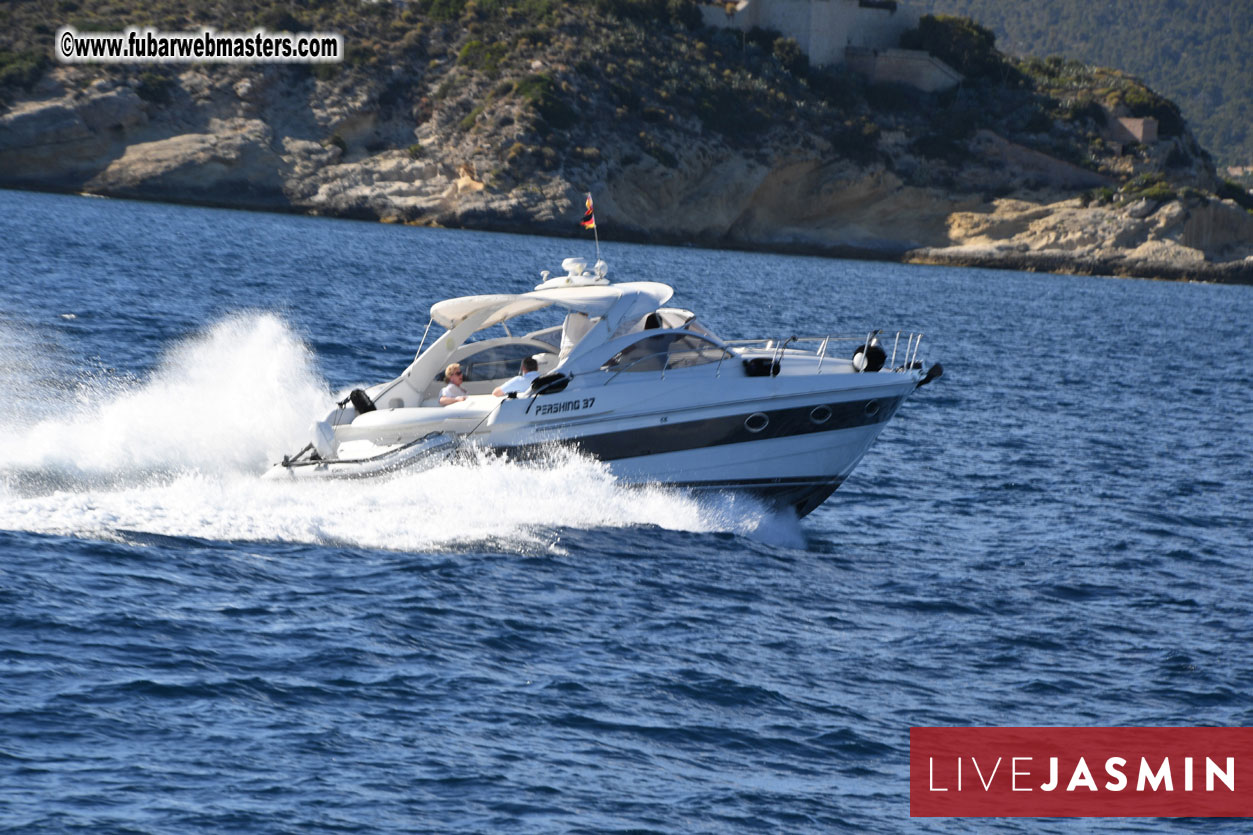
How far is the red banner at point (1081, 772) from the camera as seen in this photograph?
10.6 meters

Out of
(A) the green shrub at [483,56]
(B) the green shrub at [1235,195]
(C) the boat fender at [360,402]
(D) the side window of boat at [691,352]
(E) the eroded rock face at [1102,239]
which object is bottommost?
(C) the boat fender at [360,402]

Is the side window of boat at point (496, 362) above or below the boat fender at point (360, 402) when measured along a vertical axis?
above

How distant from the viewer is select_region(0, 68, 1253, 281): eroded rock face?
82312mm

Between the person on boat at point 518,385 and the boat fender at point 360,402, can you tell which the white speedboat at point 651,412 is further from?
the person on boat at point 518,385

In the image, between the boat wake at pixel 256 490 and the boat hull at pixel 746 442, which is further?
the boat hull at pixel 746 442

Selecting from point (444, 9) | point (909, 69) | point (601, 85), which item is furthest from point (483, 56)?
point (909, 69)

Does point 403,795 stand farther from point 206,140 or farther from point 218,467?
point 206,140

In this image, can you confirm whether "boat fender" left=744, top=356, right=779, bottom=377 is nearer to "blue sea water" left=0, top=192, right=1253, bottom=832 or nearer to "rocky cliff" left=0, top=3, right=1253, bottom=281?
"blue sea water" left=0, top=192, right=1253, bottom=832

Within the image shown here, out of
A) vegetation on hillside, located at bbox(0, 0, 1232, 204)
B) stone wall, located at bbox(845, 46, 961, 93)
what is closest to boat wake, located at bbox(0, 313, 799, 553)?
vegetation on hillside, located at bbox(0, 0, 1232, 204)

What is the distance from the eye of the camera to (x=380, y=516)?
50.3 ft

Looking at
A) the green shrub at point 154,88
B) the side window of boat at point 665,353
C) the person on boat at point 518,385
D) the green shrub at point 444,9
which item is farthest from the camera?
the green shrub at point 444,9

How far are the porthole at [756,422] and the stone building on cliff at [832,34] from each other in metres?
94.4

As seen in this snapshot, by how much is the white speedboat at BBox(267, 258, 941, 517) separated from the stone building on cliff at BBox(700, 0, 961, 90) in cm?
9349

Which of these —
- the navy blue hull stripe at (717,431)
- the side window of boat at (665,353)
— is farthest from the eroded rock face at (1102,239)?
the side window of boat at (665,353)
